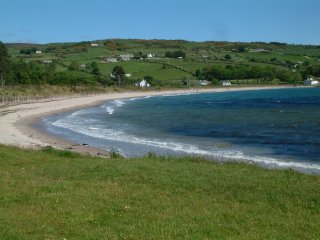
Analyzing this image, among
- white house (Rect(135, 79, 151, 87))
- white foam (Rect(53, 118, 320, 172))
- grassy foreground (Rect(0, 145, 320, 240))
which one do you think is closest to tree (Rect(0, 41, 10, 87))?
white foam (Rect(53, 118, 320, 172))

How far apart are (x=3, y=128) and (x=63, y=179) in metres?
35.6

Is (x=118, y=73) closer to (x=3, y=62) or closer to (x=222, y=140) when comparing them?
(x=3, y=62)

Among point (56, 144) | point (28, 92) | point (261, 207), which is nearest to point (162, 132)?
point (56, 144)

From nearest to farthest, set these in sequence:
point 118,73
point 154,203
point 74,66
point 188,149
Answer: point 154,203, point 188,149, point 118,73, point 74,66

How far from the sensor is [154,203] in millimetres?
11852

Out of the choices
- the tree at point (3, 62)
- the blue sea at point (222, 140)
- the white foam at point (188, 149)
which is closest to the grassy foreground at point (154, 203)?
the white foam at point (188, 149)

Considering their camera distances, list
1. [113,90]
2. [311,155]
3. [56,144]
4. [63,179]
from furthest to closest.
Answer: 1. [113,90]
2. [56,144]
3. [311,155]
4. [63,179]

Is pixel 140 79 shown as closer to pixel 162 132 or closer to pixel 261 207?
pixel 162 132

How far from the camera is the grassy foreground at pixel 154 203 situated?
9539mm

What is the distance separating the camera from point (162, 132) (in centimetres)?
4703

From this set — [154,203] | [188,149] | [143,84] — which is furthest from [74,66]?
[154,203]

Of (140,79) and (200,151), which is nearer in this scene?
(200,151)

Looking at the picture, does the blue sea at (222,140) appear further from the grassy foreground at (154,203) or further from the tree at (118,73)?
the tree at (118,73)

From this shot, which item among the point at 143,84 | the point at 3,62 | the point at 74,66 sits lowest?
the point at 143,84
